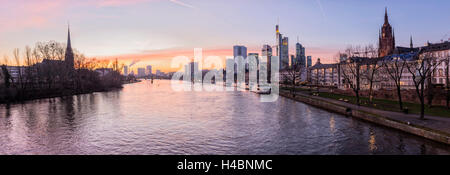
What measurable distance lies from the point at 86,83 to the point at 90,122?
255 feet

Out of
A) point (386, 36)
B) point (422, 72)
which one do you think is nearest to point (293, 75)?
point (422, 72)

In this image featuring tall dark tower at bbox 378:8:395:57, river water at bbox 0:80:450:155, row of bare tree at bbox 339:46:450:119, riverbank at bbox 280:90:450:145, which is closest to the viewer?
river water at bbox 0:80:450:155

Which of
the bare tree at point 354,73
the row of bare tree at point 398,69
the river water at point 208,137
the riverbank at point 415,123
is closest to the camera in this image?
the river water at point 208,137

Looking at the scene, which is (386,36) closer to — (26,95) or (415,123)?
(415,123)

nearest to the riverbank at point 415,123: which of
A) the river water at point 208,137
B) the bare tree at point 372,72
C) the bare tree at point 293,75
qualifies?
the river water at point 208,137

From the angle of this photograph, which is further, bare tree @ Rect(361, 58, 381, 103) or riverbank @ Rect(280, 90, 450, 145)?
bare tree @ Rect(361, 58, 381, 103)

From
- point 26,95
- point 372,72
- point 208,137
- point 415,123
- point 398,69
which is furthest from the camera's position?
point 26,95

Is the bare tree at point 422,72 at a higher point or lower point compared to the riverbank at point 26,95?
higher

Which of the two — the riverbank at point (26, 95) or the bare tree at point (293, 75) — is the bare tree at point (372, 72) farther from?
the riverbank at point (26, 95)

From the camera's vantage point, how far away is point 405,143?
71.8 ft

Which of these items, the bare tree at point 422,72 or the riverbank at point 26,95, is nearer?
the bare tree at point 422,72

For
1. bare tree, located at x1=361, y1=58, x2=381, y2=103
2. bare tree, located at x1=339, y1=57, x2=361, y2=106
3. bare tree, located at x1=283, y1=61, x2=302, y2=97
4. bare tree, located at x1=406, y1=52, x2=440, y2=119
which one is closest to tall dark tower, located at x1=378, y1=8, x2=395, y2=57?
bare tree, located at x1=283, y1=61, x2=302, y2=97

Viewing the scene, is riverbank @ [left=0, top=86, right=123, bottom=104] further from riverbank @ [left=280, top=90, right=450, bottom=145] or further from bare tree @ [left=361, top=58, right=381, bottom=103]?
bare tree @ [left=361, top=58, right=381, bottom=103]
